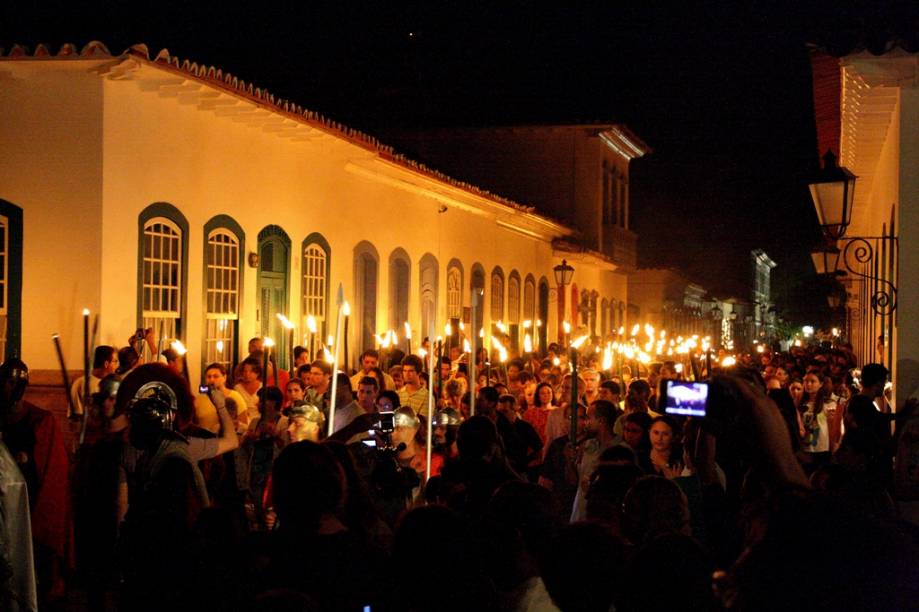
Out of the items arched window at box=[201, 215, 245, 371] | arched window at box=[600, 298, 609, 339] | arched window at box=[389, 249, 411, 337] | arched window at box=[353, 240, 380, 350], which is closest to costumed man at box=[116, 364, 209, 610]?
arched window at box=[201, 215, 245, 371]

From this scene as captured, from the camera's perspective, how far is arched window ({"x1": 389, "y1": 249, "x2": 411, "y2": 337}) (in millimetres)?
22906

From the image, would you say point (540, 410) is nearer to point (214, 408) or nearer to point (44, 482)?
point (214, 408)

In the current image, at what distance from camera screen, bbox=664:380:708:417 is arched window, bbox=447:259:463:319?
20.0 meters

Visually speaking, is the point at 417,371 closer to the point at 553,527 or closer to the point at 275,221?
the point at 275,221

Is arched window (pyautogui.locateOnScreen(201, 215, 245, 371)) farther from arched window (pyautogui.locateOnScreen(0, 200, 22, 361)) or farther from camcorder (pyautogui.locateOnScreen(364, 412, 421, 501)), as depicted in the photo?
camcorder (pyautogui.locateOnScreen(364, 412, 421, 501))

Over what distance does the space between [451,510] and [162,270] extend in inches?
447

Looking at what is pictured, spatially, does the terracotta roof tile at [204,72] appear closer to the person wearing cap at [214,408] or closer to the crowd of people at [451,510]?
the person wearing cap at [214,408]

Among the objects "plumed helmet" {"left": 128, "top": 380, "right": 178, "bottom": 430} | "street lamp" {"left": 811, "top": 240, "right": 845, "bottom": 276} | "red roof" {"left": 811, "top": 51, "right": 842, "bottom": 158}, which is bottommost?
"plumed helmet" {"left": 128, "top": 380, "right": 178, "bottom": 430}

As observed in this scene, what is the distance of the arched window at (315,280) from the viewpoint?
19.1 metres

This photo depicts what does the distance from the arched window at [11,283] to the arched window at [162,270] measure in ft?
4.28

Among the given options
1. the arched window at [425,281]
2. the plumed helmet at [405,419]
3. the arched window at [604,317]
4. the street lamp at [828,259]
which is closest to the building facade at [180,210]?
the plumed helmet at [405,419]

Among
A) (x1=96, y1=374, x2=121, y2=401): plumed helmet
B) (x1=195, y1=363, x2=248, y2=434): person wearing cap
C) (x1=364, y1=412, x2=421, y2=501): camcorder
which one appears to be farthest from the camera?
(x1=195, y1=363, x2=248, y2=434): person wearing cap

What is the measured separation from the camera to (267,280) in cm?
1800

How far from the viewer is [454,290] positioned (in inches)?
1053
